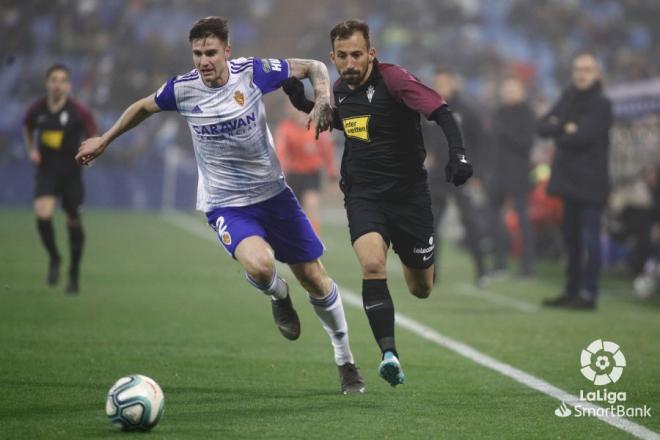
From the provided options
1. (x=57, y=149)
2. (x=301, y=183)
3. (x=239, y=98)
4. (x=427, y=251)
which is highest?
(x=239, y=98)

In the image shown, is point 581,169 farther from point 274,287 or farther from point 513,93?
point 274,287

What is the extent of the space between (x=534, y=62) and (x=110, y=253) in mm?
18296

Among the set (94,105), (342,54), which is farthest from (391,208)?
(94,105)

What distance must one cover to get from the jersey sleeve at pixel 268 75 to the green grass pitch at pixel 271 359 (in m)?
1.82

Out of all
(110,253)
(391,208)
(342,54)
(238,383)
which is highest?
(342,54)

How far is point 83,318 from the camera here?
35.8 ft

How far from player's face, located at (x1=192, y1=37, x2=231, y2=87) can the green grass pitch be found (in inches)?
72.7

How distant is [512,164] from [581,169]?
145 inches

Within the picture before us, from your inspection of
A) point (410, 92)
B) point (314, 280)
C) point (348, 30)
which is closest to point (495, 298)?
point (314, 280)

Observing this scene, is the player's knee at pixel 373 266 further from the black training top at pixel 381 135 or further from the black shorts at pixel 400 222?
the black training top at pixel 381 135

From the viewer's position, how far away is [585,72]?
12.7 meters

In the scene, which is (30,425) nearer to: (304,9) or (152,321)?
(152,321)

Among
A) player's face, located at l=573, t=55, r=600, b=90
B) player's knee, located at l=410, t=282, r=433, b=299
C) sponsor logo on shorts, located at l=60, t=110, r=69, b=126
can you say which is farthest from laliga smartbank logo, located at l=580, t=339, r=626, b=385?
sponsor logo on shorts, located at l=60, t=110, r=69, b=126

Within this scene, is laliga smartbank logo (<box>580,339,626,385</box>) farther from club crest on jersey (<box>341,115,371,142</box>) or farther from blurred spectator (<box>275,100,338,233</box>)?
blurred spectator (<box>275,100,338,233</box>)
